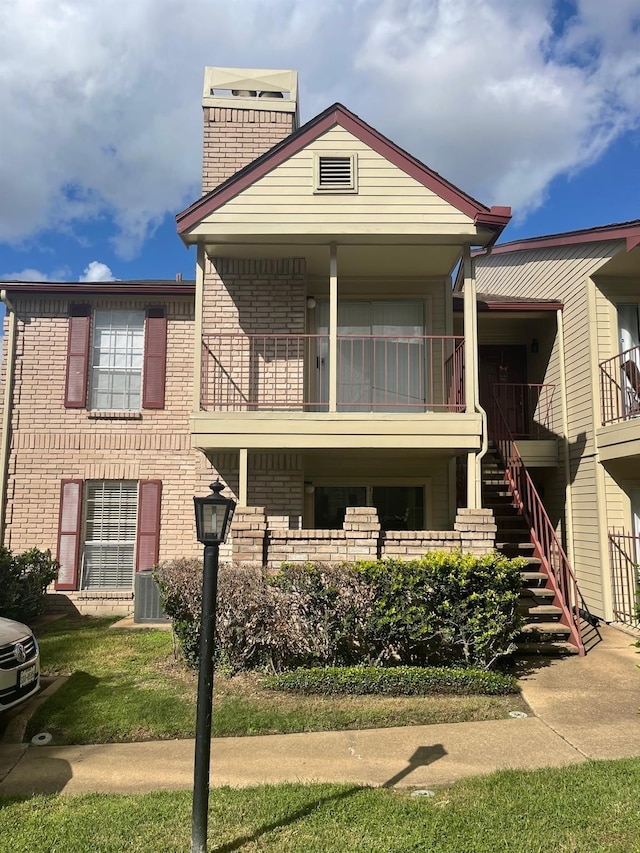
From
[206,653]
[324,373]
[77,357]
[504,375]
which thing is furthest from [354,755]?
[504,375]

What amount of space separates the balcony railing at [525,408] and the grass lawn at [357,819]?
7856 mm

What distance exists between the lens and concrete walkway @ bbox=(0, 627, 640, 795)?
165 inches

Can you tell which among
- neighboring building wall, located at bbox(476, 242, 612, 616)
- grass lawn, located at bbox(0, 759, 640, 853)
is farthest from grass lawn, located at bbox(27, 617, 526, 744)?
neighboring building wall, located at bbox(476, 242, 612, 616)

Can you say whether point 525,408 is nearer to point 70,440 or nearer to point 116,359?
point 116,359

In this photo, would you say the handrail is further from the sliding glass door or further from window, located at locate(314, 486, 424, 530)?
the sliding glass door

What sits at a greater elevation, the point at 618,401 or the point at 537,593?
the point at 618,401

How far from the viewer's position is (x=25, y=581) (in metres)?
8.91

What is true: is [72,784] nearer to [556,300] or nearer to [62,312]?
[62,312]

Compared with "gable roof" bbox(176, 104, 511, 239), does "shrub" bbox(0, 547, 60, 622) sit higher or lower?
lower

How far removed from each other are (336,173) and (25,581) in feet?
24.8

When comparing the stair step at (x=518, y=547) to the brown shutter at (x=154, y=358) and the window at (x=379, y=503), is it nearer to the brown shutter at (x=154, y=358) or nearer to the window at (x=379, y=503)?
the window at (x=379, y=503)

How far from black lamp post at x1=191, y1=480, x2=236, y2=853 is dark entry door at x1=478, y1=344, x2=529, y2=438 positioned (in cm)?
941

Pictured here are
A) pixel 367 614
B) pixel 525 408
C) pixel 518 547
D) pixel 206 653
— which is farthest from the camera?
pixel 525 408

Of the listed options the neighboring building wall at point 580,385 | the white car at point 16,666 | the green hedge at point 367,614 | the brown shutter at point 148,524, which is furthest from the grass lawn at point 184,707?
the neighboring building wall at point 580,385
